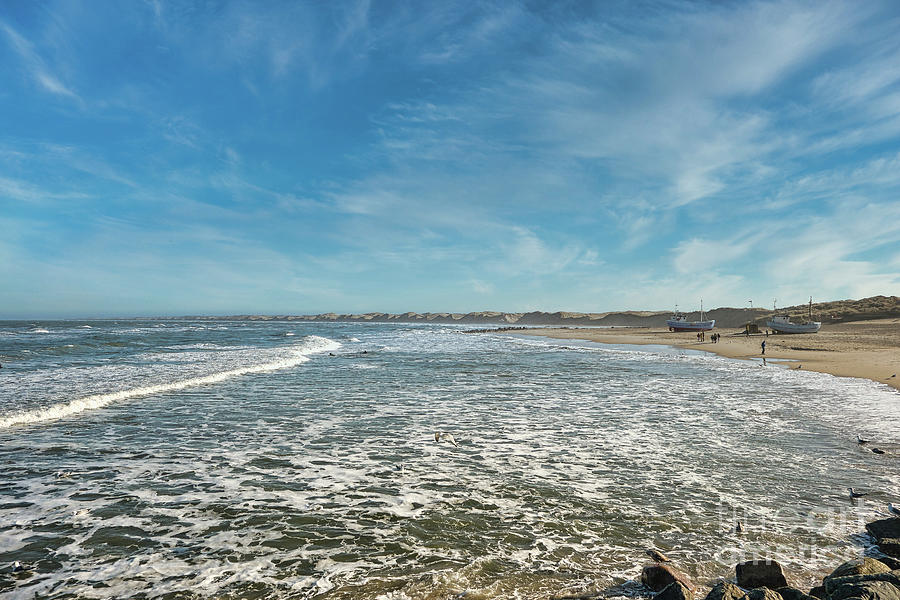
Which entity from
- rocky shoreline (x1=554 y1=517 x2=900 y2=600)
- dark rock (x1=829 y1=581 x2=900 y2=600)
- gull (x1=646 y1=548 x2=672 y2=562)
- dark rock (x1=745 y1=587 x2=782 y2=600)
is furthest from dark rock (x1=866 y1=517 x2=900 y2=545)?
dark rock (x1=745 y1=587 x2=782 y2=600)

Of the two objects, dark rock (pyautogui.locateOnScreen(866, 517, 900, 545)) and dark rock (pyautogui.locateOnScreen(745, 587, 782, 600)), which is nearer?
dark rock (pyautogui.locateOnScreen(745, 587, 782, 600))

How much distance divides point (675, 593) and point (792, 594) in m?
1.09

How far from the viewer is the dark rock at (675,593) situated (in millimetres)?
4387

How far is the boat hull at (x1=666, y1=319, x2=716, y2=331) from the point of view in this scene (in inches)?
3066

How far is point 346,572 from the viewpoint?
5.41 meters

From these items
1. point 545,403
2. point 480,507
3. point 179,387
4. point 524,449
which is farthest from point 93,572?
point 179,387

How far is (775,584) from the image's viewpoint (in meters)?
4.78

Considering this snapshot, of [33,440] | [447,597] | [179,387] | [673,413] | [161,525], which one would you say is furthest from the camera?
[179,387]

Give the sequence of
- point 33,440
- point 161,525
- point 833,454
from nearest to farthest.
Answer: point 161,525, point 833,454, point 33,440

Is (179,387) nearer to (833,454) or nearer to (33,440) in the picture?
(33,440)

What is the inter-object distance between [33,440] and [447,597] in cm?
1176

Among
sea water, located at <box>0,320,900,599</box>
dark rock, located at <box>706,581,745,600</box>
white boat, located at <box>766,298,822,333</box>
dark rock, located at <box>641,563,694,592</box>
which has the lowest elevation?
sea water, located at <box>0,320,900,599</box>

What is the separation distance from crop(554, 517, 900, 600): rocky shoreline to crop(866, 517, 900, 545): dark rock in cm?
51

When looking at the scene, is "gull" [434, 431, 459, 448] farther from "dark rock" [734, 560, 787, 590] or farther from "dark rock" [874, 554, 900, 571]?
"dark rock" [874, 554, 900, 571]
